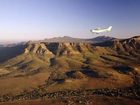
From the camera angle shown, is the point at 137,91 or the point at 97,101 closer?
the point at 97,101

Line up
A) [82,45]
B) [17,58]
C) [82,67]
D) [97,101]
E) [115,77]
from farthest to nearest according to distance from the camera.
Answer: [82,45], [17,58], [82,67], [115,77], [97,101]

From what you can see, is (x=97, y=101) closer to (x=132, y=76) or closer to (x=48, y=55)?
(x=132, y=76)

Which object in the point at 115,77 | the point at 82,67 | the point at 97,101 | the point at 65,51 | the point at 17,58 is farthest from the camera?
the point at 65,51

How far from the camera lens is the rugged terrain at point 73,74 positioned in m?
83.5

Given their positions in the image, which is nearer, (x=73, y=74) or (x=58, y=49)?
(x=73, y=74)

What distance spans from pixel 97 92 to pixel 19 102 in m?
24.4

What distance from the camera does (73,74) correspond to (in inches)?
4532

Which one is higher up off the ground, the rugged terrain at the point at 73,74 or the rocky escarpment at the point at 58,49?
the rocky escarpment at the point at 58,49

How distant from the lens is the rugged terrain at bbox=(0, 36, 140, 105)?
83.5 meters

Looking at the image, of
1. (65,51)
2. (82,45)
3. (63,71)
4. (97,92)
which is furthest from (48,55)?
(97,92)

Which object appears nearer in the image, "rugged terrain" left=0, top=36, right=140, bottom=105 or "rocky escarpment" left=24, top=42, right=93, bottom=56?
"rugged terrain" left=0, top=36, right=140, bottom=105

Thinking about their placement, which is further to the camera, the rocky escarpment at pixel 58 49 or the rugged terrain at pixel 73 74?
the rocky escarpment at pixel 58 49

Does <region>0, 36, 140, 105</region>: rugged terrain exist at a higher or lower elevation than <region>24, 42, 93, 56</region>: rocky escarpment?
lower

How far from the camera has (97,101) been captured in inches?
3014
